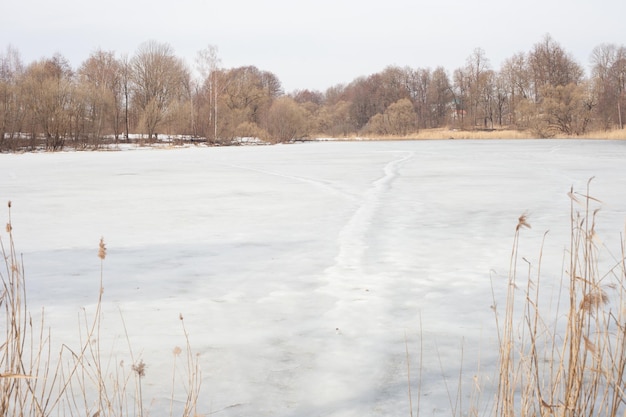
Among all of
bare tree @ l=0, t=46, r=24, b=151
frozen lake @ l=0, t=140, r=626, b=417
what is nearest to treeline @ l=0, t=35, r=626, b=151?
bare tree @ l=0, t=46, r=24, b=151

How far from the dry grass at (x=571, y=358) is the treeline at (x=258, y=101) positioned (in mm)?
26417

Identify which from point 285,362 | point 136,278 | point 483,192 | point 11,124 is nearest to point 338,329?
point 285,362

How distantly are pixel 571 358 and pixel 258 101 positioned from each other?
183 feet

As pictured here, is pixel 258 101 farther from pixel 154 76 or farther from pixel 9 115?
pixel 9 115

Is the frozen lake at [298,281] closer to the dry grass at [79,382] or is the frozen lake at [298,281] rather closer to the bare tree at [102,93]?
the dry grass at [79,382]

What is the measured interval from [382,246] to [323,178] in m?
6.67

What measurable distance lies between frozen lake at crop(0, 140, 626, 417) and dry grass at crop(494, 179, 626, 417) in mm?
193

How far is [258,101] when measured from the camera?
56.0 m

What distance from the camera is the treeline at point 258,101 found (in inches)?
1074

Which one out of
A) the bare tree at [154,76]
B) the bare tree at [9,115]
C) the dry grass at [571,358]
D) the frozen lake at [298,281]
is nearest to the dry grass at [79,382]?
the frozen lake at [298,281]

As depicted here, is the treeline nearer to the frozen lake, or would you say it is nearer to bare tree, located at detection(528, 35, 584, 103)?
bare tree, located at detection(528, 35, 584, 103)

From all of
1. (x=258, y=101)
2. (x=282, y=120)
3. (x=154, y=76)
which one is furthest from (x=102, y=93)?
(x=258, y=101)

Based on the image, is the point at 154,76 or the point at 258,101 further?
the point at 258,101

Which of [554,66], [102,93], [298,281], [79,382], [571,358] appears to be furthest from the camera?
[554,66]
